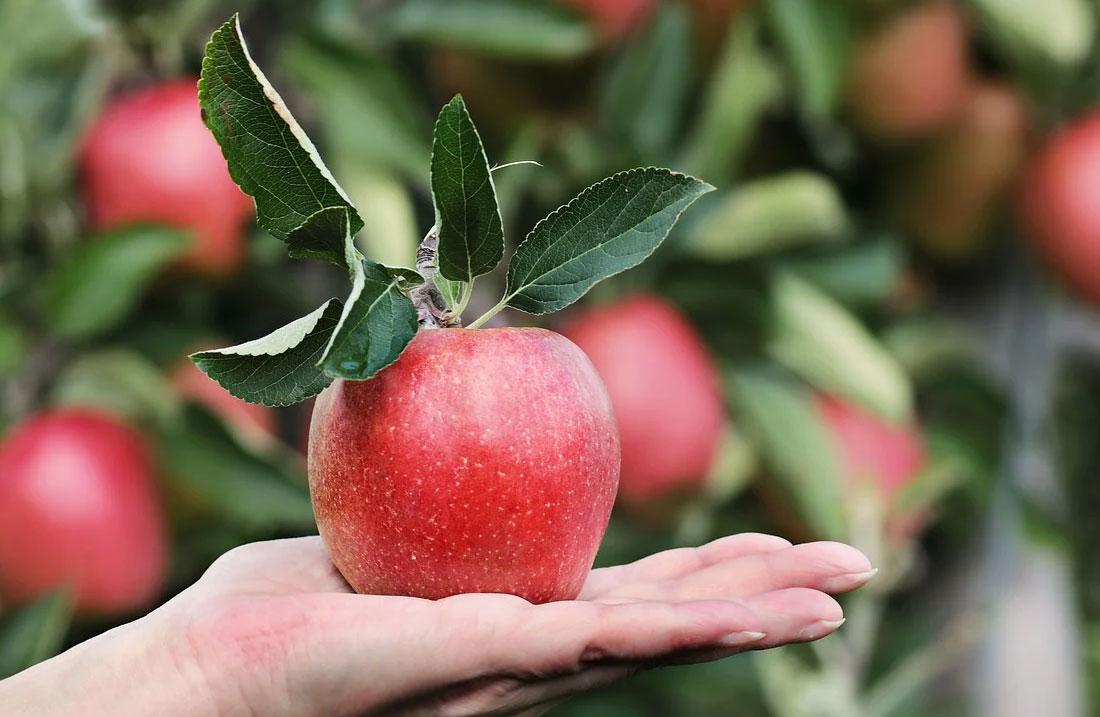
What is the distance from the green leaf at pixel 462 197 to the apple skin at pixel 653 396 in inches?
11.9

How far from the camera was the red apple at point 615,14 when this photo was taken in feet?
2.40

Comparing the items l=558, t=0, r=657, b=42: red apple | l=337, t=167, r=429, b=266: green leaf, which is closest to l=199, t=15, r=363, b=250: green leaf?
l=337, t=167, r=429, b=266: green leaf

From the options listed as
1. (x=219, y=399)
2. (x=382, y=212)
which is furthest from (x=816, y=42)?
(x=219, y=399)

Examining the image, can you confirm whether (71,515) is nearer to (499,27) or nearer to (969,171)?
(499,27)

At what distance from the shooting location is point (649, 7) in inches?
30.0

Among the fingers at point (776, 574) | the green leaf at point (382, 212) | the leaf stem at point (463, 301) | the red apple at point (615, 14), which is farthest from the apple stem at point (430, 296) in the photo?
the red apple at point (615, 14)

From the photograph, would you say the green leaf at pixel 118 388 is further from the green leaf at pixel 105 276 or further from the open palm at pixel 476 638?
the open palm at pixel 476 638

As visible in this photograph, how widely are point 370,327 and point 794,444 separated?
445mm

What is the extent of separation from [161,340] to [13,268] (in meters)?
0.09

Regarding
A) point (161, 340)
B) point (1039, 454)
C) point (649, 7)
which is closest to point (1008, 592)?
point (1039, 454)

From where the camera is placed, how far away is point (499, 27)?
707 mm

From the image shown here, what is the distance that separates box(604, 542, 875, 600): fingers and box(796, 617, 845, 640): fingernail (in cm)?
3

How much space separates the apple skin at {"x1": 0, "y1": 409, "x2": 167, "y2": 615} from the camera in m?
0.64

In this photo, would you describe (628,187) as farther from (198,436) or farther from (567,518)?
(198,436)
